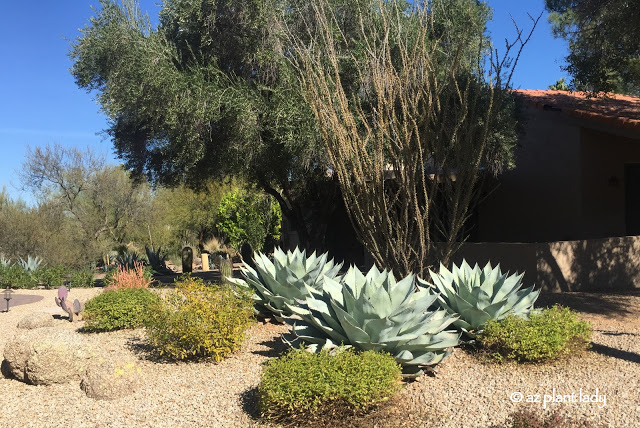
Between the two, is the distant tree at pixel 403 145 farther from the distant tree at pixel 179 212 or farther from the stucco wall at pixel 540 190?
the distant tree at pixel 179 212

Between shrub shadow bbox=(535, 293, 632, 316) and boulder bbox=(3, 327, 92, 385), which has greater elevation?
shrub shadow bbox=(535, 293, 632, 316)

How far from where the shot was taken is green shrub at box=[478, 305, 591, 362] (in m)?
5.86

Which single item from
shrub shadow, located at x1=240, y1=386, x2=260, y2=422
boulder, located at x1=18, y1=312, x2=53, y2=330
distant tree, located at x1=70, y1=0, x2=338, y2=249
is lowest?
shrub shadow, located at x1=240, y1=386, x2=260, y2=422

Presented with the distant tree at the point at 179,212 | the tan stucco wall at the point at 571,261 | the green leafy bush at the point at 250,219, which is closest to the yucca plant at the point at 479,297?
the tan stucco wall at the point at 571,261

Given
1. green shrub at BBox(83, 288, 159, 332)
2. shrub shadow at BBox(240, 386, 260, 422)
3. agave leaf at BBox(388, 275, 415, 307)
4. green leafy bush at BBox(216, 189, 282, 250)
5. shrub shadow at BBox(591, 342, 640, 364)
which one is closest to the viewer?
shrub shadow at BBox(240, 386, 260, 422)

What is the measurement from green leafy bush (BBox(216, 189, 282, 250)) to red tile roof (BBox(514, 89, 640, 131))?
13.6 metres

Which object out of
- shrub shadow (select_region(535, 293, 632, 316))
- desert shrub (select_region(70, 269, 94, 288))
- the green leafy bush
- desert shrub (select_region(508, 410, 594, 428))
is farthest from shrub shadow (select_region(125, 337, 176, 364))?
the green leafy bush

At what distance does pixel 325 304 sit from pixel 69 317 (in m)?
5.48

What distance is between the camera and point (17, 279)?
15094 mm

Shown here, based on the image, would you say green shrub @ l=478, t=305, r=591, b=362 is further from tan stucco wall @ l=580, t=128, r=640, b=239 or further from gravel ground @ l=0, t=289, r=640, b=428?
tan stucco wall @ l=580, t=128, r=640, b=239

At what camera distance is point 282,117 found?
10.8 meters

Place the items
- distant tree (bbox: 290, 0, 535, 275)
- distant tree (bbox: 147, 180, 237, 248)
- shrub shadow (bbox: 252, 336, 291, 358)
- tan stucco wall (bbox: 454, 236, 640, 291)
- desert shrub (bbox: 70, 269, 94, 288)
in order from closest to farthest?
shrub shadow (bbox: 252, 336, 291, 358), distant tree (bbox: 290, 0, 535, 275), tan stucco wall (bbox: 454, 236, 640, 291), desert shrub (bbox: 70, 269, 94, 288), distant tree (bbox: 147, 180, 237, 248)

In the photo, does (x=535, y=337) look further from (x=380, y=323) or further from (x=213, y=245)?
(x=213, y=245)

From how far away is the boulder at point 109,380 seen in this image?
548cm
